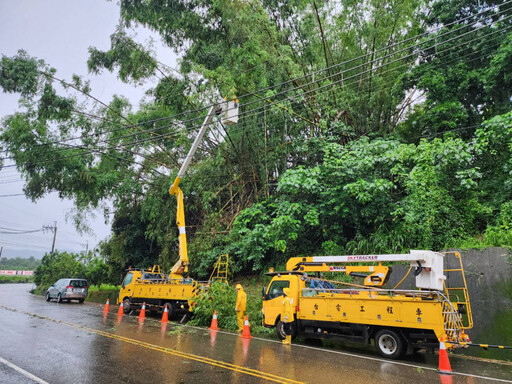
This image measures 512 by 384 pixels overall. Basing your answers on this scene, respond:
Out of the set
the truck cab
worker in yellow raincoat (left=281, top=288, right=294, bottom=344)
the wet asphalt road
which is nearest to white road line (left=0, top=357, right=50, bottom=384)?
the wet asphalt road

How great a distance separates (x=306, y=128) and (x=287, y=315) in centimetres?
1011

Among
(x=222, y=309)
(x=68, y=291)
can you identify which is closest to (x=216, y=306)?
(x=222, y=309)

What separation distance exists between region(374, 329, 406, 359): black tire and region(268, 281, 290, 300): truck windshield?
3.18 m

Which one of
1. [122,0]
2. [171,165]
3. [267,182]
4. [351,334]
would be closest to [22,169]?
[171,165]

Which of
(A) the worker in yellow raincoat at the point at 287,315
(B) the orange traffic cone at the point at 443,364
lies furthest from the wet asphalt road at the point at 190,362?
(A) the worker in yellow raincoat at the point at 287,315

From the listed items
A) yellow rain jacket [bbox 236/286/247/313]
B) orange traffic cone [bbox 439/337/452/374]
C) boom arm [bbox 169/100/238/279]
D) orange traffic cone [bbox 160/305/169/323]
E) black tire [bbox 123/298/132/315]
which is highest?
boom arm [bbox 169/100/238/279]

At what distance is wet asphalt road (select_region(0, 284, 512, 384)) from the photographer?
6.29 m

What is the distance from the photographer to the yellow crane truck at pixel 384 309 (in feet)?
27.1

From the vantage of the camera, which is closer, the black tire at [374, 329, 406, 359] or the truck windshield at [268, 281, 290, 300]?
the black tire at [374, 329, 406, 359]

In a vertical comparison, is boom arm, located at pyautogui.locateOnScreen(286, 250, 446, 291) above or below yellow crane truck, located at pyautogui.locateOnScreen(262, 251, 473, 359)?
above

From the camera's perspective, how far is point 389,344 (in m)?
8.93

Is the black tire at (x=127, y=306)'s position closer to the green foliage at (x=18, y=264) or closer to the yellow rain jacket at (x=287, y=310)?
the yellow rain jacket at (x=287, y=310)

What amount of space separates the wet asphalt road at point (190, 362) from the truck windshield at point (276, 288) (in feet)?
4.58

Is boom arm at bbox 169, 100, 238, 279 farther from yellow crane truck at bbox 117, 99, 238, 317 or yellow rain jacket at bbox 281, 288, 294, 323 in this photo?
yellow rain jacket at bbox 281, 288, 294, 323
